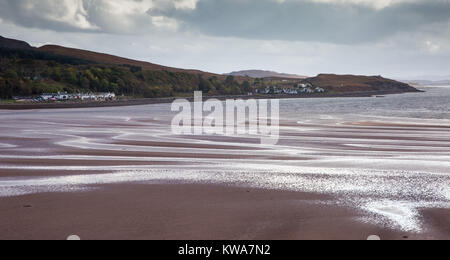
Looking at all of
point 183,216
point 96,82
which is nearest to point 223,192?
point 183,216

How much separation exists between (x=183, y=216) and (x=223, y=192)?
2.17 metres

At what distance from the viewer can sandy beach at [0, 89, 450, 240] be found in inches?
281

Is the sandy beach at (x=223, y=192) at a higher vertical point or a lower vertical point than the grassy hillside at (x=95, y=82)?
lower

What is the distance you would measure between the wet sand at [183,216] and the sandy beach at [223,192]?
0.06ft

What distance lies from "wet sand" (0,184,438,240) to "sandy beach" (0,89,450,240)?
19 mm

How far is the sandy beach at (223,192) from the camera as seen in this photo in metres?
7.13

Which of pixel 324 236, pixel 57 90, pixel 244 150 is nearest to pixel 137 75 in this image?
pixel 57 90

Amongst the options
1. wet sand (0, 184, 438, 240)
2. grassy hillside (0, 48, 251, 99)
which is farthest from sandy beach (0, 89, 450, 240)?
grassy hillside (0, 48, 251, 99)

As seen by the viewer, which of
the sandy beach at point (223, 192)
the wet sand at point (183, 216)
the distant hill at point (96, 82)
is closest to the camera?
the wet sand at point (183, 216)

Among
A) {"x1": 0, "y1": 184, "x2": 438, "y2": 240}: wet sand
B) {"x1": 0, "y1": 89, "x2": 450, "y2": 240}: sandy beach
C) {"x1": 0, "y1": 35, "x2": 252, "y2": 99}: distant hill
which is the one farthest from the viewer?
{"x1": 0, "y1": 35, "x2": 252, "y2": 99}: distant hill

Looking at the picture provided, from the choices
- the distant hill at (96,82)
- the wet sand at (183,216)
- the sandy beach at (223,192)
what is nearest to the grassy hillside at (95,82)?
the distant hill at (96,82)

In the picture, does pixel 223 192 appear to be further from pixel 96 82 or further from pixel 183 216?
pixel 96 82

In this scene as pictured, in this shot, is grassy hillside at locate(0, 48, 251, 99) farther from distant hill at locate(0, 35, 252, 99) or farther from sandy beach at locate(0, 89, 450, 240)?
sandy beach at locate(0, 89, 450, 240)

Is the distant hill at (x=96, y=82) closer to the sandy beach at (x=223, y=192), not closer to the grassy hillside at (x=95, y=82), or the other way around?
the grassy hillside at (x=95, y=82)
